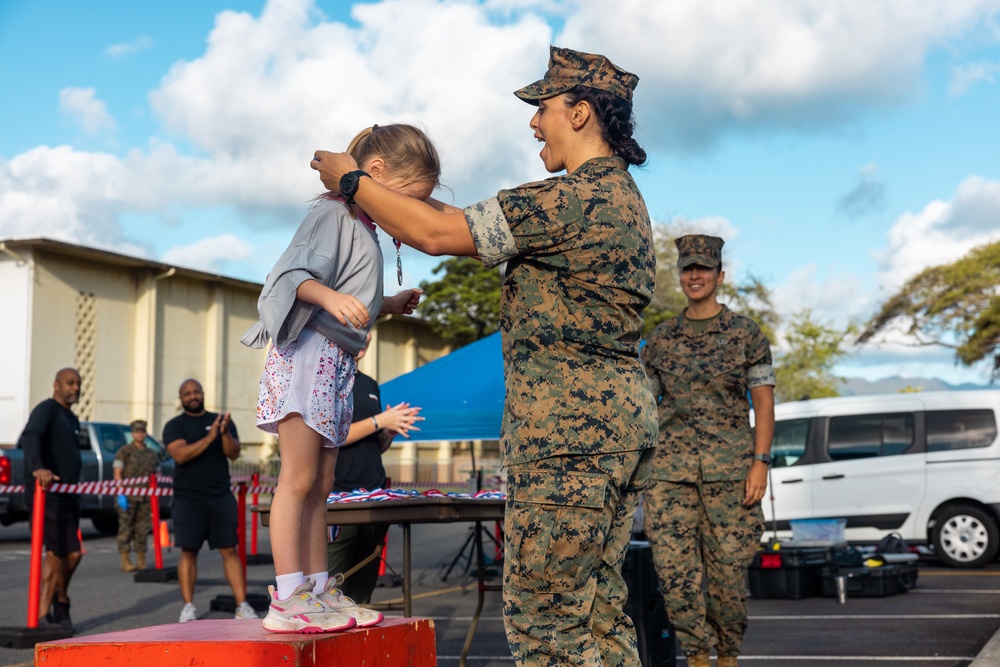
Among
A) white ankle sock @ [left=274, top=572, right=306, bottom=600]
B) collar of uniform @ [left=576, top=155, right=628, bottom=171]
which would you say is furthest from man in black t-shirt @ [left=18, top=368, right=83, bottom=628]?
collar of uniform @ [left=576, top=155, right=628, bottom=171]

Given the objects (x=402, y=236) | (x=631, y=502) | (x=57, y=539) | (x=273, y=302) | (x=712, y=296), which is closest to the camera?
(x=402, y=236)

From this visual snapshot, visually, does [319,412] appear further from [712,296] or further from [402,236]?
[712,296]

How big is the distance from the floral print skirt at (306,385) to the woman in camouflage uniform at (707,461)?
91.5 inches

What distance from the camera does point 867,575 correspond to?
11188mm

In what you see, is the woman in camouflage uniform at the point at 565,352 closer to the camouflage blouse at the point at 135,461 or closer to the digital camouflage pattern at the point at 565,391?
the digital camouflage pattern at the point at 565,391

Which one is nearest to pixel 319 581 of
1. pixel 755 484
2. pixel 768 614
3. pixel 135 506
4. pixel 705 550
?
pixel 705 550

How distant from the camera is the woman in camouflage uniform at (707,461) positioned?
5539mm

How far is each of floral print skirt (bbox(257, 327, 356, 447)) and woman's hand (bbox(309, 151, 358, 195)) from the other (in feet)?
2.18

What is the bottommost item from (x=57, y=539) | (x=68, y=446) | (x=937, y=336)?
(x=57, y=539)

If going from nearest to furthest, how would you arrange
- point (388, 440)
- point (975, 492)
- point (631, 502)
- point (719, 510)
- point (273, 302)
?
1. point (631, 502)
2. point (273, 302)
3. point (719, 510)
4. point (388, 440)
5. point (975, 492)

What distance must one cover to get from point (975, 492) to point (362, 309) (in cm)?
1263

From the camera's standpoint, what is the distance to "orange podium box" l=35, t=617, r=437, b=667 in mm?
3143

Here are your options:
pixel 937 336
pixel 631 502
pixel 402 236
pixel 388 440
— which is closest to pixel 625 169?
pixel 402 236

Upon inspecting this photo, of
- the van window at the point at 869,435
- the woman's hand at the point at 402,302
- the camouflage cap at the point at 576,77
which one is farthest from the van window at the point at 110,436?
the camouflage cap at the point at 576,77
